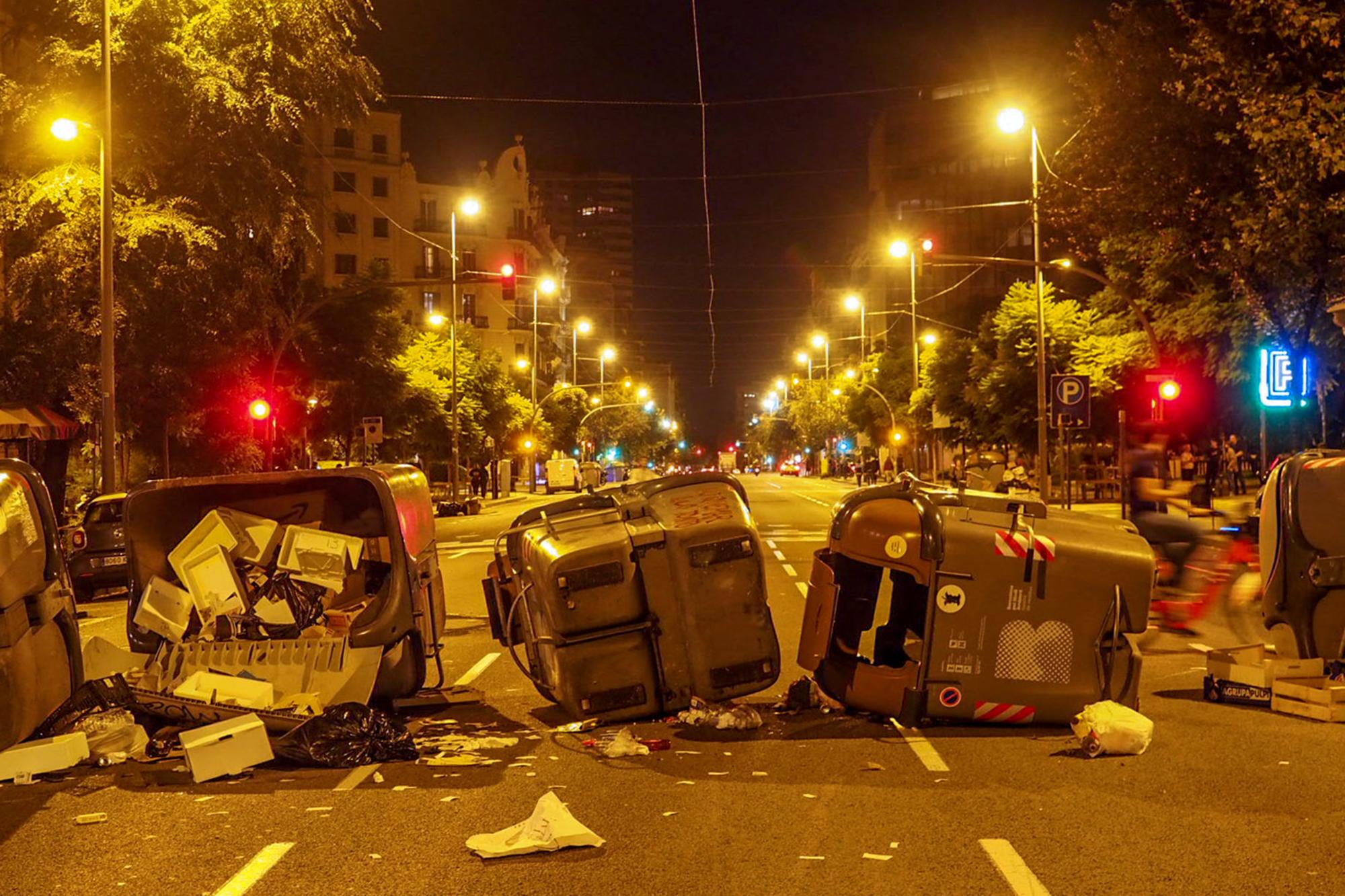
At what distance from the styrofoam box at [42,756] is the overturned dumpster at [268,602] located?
0.80m

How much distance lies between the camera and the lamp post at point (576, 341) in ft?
318

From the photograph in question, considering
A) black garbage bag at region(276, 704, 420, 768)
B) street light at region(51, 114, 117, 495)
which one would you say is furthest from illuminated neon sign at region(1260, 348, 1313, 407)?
street light at region(51, 114, 117, 495)

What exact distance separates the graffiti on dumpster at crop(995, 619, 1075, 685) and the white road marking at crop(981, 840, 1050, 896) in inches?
104

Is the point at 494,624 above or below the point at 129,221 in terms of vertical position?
below

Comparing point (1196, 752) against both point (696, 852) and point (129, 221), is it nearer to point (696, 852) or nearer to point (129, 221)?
point (696, 852)

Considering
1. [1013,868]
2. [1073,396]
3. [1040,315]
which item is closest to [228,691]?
[1013,868]

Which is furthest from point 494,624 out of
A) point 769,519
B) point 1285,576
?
point 769,519

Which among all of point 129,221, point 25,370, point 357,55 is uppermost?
point 357,55

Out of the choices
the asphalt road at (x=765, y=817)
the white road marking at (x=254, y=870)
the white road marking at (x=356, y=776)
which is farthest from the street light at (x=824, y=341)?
the white road marking at (x=254, y=870)

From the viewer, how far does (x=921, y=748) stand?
334 inches

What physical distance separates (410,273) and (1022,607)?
8798cm

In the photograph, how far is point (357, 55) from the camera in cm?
3072

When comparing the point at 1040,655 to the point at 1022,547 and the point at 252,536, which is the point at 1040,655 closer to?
the point at 1022,547

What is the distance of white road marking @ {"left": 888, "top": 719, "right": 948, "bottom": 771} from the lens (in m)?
7.99
